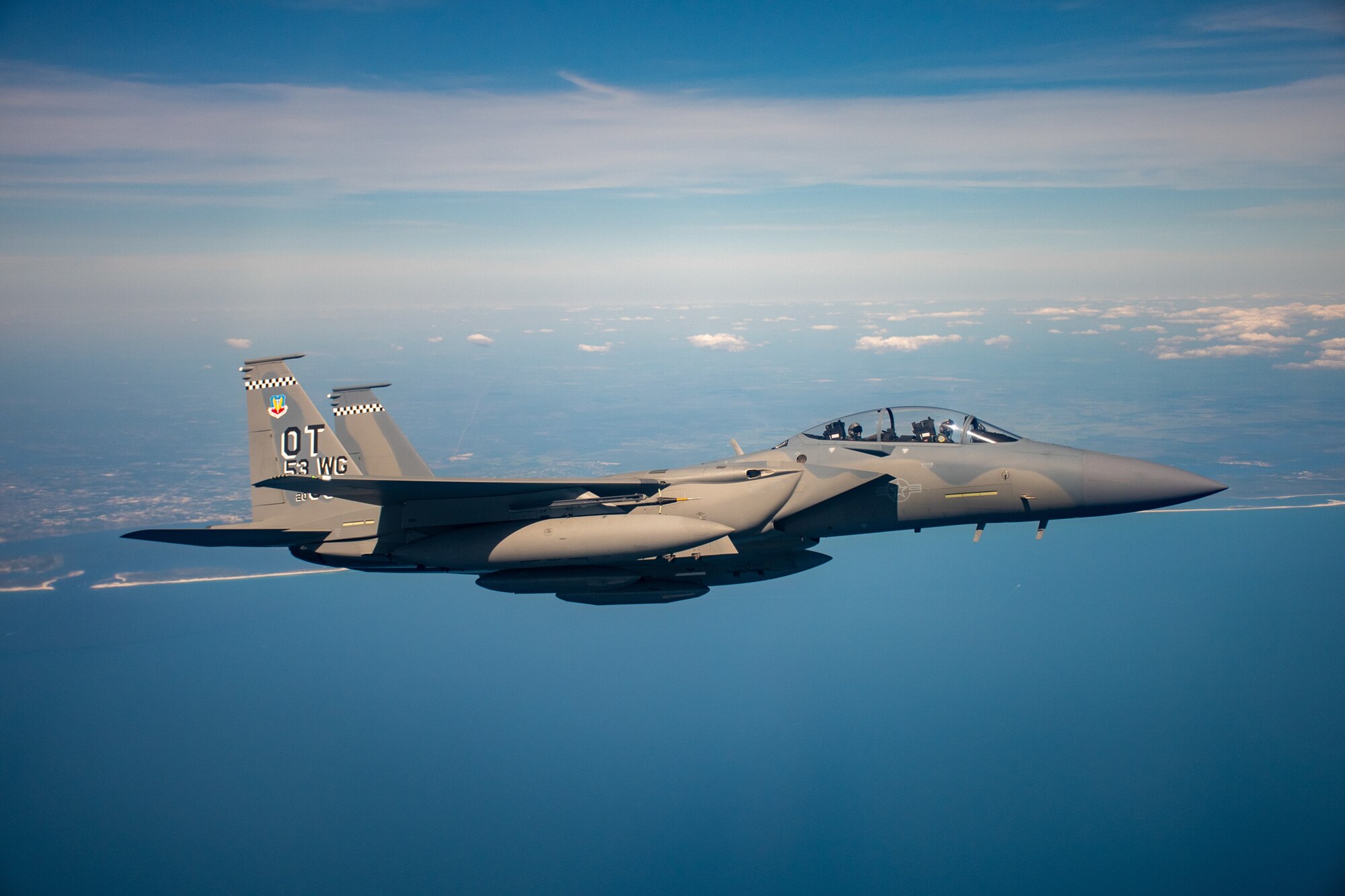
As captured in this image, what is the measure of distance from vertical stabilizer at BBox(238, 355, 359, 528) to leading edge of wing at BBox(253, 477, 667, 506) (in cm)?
234

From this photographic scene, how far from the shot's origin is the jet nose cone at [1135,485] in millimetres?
10531

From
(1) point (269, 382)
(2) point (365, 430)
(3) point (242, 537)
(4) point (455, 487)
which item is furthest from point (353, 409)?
(4) point (455, 487)

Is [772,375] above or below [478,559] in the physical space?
above

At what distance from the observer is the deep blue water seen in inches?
958

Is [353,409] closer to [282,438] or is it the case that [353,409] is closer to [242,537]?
[282,438]

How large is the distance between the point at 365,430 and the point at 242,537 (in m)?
3.85

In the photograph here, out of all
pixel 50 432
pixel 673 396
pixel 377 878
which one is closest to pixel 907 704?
pixel 377 878

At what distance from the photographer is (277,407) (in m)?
13.2

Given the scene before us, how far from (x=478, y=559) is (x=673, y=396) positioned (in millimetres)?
84991

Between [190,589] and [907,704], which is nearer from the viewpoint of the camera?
[907,704]

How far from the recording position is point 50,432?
83688mm

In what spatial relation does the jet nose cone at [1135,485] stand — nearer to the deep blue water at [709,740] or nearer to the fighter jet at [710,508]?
the fighter jet at [710,508]

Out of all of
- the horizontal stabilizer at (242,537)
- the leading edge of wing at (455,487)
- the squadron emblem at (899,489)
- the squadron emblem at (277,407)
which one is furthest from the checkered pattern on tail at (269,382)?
the squadron emblem at (899,489)

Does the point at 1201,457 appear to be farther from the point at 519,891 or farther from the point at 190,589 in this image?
the point at 190,589
